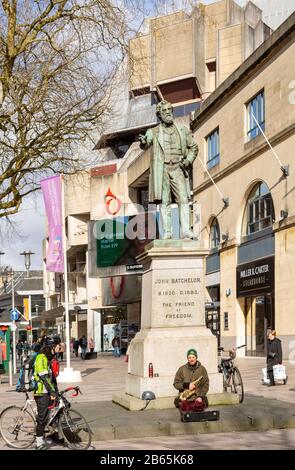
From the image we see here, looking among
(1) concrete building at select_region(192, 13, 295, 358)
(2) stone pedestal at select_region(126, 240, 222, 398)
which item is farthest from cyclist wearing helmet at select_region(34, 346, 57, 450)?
(1) concrete building at select_region(192, 13, 295, 358)

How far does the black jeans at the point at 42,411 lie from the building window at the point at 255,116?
84.5 ft

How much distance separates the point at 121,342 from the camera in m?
58.3

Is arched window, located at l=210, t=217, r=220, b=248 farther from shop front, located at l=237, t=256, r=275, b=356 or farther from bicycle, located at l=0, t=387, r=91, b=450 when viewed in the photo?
bicycle, located at l=0, t=387, r=91, b=450

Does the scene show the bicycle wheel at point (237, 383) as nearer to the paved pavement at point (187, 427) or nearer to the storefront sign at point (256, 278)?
the paved pavement at point (187, 427)

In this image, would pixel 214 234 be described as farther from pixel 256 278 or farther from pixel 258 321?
pixel 256 278

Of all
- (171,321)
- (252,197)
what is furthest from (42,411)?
(252,197)

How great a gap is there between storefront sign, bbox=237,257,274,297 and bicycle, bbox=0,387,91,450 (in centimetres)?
2369

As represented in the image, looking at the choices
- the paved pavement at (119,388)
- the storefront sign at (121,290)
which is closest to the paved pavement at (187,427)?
the paved pavement at (119,388)

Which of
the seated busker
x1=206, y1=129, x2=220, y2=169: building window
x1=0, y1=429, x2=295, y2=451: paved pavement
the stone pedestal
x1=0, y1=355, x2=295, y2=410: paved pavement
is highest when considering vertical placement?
x1=206, y1=129, x2=220, y2=169: building window

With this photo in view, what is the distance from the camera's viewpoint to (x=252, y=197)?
37.8m

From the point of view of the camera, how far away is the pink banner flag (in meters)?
25.1
